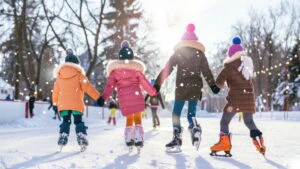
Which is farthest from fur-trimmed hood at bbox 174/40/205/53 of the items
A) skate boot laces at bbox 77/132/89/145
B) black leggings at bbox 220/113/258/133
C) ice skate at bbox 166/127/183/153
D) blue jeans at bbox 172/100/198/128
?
skate boot laces at bbox 77/132/89/145

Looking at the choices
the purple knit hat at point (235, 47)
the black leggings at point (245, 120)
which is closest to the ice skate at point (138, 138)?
the black leggings at point (245, 120)

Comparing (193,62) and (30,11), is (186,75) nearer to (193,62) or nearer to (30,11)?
(193,62)

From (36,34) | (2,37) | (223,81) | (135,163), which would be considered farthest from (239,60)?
(36,34)

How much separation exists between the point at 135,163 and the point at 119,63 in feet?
6.09

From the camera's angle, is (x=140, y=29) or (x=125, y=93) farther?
(x=140, y=29)

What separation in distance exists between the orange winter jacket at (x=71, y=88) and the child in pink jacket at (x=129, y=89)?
1.30 feet

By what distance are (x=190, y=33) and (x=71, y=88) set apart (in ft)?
6.60

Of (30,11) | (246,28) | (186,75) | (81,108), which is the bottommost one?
(81,108)

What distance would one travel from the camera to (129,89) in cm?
588

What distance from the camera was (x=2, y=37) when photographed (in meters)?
26.0

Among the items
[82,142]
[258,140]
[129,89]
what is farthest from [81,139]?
[258,140]

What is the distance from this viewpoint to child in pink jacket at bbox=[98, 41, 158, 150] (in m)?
5.84

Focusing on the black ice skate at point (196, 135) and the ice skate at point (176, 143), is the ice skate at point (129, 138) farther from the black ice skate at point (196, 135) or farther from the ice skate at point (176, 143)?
the black ice skate at point (196, 135)

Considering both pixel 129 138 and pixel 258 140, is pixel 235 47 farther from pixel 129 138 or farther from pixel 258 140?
pixel 129 138
